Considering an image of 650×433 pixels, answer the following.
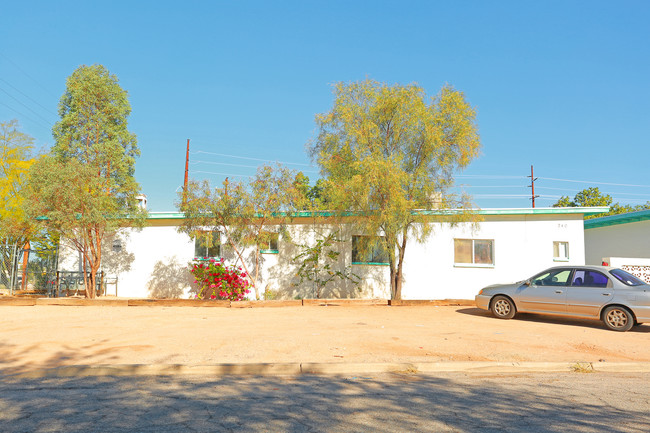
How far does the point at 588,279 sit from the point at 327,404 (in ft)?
31.7

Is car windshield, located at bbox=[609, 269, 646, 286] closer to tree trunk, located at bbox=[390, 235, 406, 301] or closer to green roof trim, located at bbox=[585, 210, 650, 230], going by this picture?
tree trunk, located at bbox=[390, 235, 406, 301]

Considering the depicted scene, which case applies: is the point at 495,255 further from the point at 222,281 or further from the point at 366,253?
the point at 222,281

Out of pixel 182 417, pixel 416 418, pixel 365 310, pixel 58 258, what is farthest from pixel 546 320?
pixel 58 258

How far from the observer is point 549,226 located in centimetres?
1923

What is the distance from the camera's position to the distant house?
1919 cm

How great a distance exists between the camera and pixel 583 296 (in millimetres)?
12039

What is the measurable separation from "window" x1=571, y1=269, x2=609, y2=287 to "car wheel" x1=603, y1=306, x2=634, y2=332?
0.65 m

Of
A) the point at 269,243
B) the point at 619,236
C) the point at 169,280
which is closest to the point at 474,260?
the point at 269,243

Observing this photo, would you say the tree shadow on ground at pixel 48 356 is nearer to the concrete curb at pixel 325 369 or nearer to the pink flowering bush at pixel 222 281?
the concrete curb at pixel 325 369

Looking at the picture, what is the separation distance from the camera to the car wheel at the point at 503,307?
523 inches

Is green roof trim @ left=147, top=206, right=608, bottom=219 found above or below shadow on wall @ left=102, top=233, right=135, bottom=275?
above

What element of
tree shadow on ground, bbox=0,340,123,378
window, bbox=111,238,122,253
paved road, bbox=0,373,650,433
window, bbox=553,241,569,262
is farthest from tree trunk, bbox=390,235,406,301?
window, bbox=111,238,122,253

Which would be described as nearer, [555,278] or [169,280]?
[555,278]

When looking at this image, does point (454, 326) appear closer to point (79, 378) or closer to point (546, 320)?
point (546, 320)
